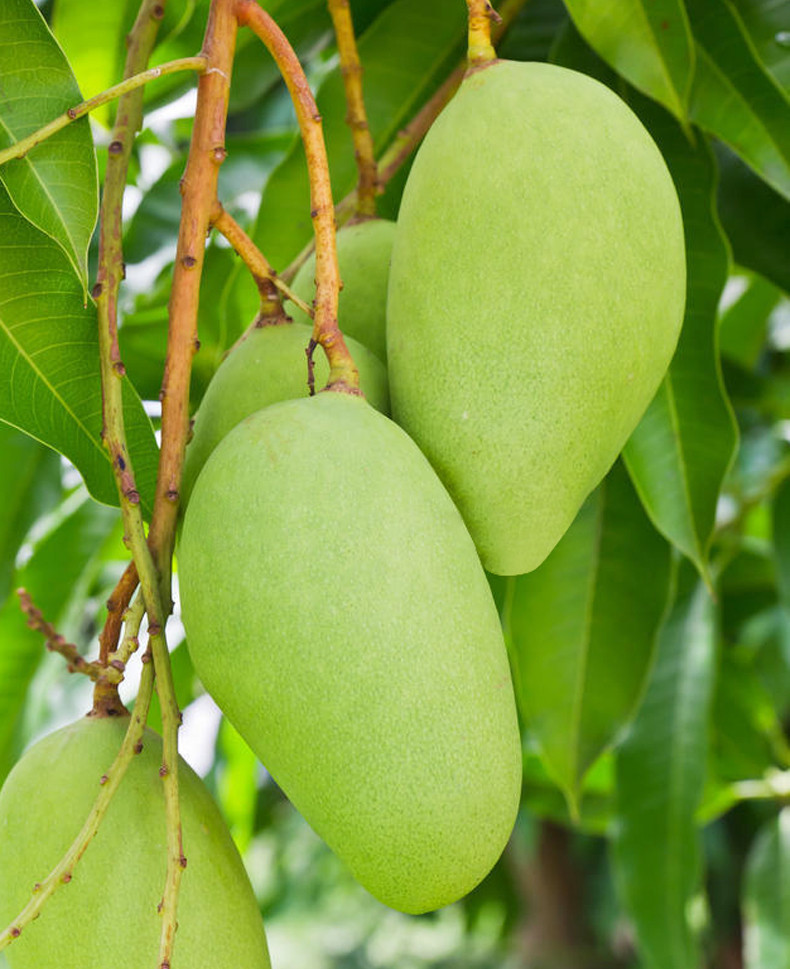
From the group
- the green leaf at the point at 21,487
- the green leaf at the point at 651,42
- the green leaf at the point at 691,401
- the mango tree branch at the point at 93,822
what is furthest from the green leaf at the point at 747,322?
the mango tree branch at the point at 93,822

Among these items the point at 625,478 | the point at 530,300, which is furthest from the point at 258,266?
the point at 625,478

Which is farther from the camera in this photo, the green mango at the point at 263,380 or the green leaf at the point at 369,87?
the green leaf at the point at 369,87

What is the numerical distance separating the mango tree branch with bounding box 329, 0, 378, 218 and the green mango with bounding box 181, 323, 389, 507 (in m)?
0.19

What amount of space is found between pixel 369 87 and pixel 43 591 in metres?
0.65

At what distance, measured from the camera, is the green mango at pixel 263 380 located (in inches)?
30.6

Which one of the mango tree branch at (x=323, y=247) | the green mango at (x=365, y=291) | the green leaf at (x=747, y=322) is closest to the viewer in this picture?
the mango tree branch at (x=323, y=247)

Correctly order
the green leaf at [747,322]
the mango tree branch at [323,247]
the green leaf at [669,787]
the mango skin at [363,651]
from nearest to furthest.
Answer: the mango skin at [363,651]
the mango tree branch at [323,247]
the green leaf at [669,787]
the green leaf at [747,322]

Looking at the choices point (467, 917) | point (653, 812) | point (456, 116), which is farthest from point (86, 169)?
point (467, 917)

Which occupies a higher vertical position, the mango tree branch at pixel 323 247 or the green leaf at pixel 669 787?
the mango tree branch at pixel 323 247

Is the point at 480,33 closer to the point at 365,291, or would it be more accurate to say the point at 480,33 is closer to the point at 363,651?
the point at 365,291

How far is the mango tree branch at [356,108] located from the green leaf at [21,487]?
1.74 feet

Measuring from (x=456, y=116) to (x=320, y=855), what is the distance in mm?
3192

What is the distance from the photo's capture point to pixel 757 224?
1.18 meters

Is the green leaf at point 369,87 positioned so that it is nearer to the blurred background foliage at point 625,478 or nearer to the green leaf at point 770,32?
the blurred background foliage at point 625,478
